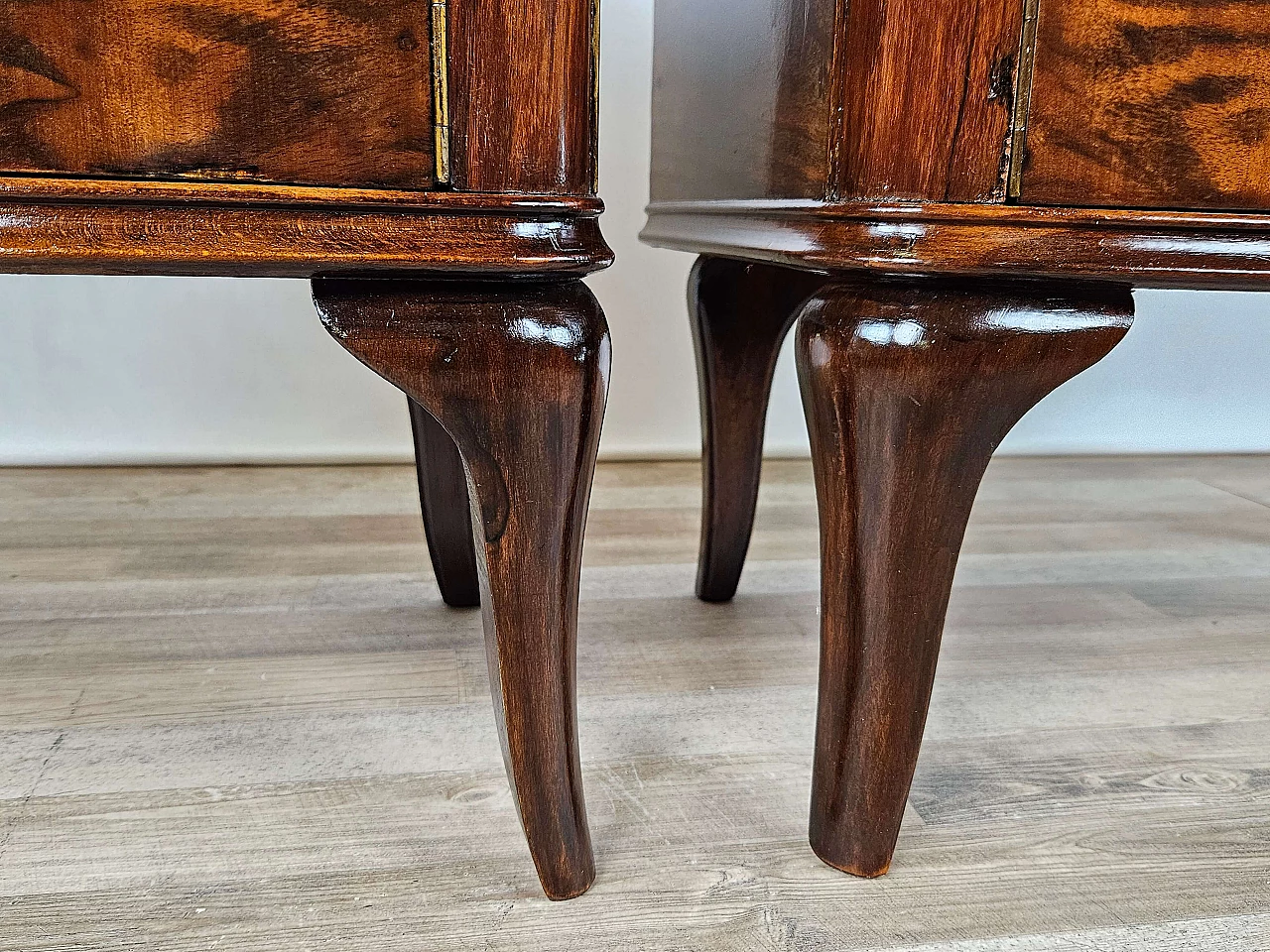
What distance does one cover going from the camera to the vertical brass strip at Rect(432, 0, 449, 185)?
0.39 meters

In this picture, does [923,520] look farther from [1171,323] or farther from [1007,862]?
[1171,323]

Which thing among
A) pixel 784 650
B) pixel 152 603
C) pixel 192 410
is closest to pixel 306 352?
pixel 192 410

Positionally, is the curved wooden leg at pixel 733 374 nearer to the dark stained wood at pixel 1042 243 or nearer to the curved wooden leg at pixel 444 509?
the curved wooden leg at pixel 444 509

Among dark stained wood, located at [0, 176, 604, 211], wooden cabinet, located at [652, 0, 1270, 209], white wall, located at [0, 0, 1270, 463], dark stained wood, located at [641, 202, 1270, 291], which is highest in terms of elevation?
wooden cabinet, located at [652, 0, 1270, 209]

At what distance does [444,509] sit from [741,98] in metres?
0.42

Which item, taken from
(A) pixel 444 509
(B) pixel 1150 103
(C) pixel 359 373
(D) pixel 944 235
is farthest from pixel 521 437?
(C) pixel 359 373

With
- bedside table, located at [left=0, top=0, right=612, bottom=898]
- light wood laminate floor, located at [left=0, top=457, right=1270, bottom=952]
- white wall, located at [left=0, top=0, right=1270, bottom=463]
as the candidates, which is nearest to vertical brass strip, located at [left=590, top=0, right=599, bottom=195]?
bedside table, located at [left=0, top=0, right=612, bottom=898]

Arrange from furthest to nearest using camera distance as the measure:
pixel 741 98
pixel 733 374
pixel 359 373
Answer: pixel 359 373 < pixel 733 374 < pixel 741 98

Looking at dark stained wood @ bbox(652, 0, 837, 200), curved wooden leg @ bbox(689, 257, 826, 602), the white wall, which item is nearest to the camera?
dark stained wood @ bbox(652, 0, 837, 200)

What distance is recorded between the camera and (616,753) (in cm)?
69

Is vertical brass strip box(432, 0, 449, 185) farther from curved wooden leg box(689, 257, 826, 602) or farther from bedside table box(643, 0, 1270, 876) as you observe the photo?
curved wooden leg box(689, 257, 826, 602)

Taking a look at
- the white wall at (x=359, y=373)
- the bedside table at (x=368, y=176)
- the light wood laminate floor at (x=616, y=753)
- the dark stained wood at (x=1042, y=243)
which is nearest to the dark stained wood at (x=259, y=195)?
the bedside table at (x=368, y=176)

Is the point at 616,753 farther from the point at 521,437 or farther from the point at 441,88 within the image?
the point at 441,88

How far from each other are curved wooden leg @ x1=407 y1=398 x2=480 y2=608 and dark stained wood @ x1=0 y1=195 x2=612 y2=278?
1.34ft
